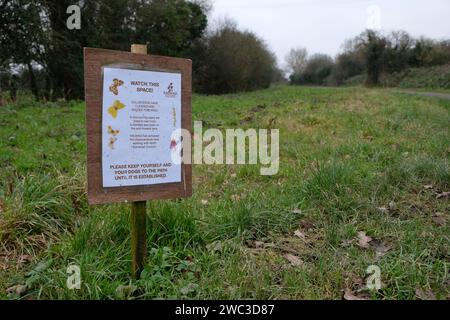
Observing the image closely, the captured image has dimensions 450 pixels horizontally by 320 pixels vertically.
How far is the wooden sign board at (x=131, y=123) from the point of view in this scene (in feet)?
8.16

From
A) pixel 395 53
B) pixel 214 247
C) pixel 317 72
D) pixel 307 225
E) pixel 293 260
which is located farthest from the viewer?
pixel 317 72

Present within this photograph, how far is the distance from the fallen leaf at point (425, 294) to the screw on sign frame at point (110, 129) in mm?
1724

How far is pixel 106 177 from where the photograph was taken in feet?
8.32

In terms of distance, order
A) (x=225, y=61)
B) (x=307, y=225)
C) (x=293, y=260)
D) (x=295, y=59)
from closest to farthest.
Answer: (x=293, y=260), (x=307, y=225), (x=225, y=61), (x=295, y=59)

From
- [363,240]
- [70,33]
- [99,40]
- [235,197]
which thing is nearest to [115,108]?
[235,197]

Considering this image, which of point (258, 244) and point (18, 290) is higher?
point (258, 244)

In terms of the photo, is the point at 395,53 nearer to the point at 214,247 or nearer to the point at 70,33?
the point at 70,33

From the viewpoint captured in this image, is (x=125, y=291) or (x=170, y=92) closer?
(x=125, y=291)

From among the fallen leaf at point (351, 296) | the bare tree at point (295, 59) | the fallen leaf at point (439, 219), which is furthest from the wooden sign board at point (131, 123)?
the bare tree at point (295, 59)

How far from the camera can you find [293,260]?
2994 millimetres

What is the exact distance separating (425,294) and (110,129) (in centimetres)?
235

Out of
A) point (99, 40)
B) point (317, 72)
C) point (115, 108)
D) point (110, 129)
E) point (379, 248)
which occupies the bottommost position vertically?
point (379, 248)

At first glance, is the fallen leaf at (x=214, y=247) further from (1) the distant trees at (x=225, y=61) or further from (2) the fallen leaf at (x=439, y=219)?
(1) the distant trees at (x=225, y=61)
